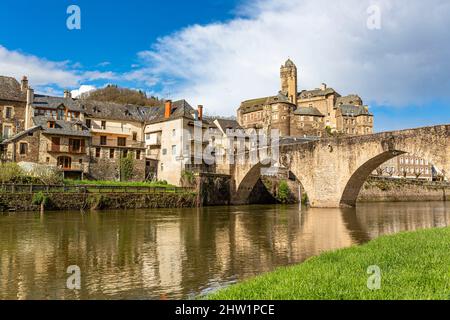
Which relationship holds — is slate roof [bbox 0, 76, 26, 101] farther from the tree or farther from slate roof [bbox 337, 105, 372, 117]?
slate roof [bbox 337, 105, 372, 117]

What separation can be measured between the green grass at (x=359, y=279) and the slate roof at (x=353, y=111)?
102631 millimetres

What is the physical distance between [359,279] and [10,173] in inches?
1364

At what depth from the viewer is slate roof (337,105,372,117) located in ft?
356

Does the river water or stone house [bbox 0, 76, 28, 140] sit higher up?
stone house [bbox 0, 76, 28, 140]

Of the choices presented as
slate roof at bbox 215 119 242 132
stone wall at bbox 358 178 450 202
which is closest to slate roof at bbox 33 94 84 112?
slate roof at bbox 215 119 242 132

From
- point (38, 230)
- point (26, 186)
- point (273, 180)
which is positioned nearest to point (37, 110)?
point (26, 186)

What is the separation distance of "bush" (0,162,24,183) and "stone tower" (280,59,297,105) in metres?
89.2

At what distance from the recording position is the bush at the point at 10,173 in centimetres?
3444

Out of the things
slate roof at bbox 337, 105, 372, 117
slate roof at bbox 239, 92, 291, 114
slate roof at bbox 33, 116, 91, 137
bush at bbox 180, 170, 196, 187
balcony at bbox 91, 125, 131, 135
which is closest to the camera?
bush at bbox 180, 170, 196, 187

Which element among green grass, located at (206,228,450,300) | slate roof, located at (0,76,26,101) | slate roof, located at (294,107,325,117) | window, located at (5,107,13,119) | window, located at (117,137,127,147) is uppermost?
slate roof, located at (294,107,325,117)

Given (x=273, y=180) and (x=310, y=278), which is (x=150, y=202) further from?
(x=310, y=278)

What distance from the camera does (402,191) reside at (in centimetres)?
6259

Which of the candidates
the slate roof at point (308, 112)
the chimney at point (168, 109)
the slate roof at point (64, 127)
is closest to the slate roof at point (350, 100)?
the slate roof at point (308, 112)

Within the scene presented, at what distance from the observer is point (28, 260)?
12.7 meters
